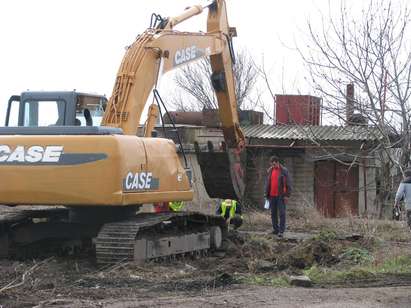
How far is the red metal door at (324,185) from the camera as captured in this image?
85.8 feet

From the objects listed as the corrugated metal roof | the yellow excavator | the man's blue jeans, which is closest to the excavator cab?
the yellow excavator

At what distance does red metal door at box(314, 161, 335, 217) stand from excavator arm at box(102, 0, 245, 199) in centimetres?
1055

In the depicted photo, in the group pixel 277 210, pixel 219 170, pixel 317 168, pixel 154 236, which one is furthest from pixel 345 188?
pixel 154 236

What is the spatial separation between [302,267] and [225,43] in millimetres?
5670

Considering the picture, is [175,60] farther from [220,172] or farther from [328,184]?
[328,184]

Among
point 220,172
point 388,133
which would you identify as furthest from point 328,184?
point 220,172

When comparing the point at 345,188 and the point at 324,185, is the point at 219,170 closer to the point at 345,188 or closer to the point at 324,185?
the point at 345,188

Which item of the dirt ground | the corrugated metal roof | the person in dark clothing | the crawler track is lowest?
the dirt ground

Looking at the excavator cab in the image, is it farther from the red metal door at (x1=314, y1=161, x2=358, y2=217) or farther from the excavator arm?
the red metal door at (x1=314, y1=161, x2=358, y2=217)

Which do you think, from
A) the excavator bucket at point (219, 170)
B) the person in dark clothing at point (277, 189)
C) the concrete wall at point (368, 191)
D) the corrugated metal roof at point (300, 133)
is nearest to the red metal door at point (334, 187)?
the concrete wall at point (368, 191)

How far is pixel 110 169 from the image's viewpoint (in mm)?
9516

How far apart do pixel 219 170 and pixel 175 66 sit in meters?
3.87

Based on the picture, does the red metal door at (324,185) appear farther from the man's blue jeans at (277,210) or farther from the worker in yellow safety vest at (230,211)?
the man's blue jeans at (277,210)

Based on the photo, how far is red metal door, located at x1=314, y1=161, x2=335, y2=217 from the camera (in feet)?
85.8
